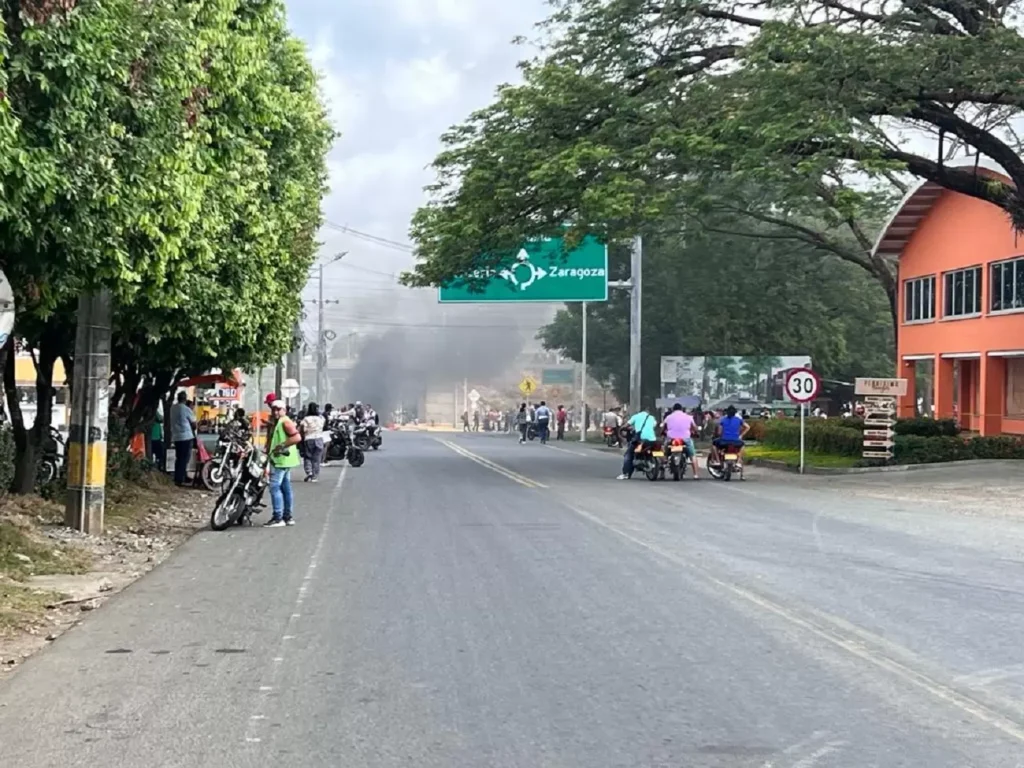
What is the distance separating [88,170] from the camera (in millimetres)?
10148

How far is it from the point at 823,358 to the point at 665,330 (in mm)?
7094

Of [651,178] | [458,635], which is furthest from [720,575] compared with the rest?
[651,178]

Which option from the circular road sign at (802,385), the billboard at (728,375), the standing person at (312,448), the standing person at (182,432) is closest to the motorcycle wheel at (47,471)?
the standing person at (182,432)

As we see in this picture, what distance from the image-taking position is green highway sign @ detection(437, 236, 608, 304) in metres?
39.1

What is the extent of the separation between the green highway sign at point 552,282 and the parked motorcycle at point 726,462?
11.1 meters

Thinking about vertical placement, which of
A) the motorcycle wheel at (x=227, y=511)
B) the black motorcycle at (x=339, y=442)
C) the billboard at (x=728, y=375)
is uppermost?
the billboard at (x=728, y=375)

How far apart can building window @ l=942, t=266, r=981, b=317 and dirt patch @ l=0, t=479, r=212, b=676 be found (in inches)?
1027

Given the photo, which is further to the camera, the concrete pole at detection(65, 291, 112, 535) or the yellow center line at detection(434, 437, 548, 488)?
the yellow center line at detection(434, 437, 548, 488)

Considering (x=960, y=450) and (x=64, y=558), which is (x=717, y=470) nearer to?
(x=960, y=450)

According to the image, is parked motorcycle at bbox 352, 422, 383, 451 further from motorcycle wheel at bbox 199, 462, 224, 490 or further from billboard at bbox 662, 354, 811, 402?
billboard at bbox 662, 354, 811, 402

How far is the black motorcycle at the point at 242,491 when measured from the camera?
17.6m

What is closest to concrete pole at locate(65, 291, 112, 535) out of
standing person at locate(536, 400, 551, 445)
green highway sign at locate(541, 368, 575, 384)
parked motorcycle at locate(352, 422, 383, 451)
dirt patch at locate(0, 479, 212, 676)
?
dirt patch at locate(0, 479, 212, 676)

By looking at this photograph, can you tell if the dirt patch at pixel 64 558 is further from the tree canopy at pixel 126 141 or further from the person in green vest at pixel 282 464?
the tree canopy at pixel 126 141

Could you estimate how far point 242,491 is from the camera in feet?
58.1
